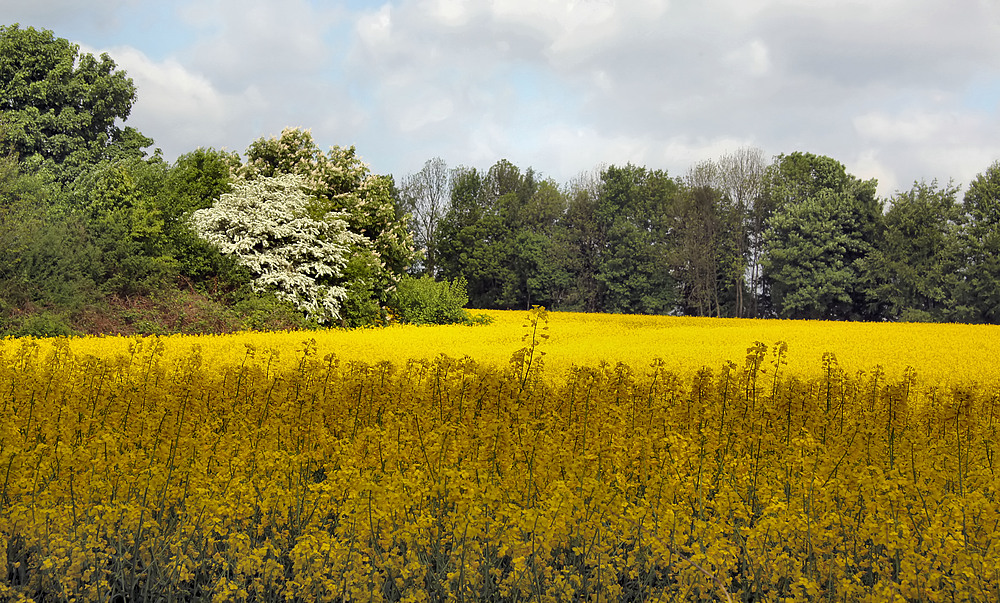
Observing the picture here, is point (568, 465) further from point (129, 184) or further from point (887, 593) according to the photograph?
point (129, 184)

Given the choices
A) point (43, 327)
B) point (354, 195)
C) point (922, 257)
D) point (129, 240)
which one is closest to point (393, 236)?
point (354, 195)

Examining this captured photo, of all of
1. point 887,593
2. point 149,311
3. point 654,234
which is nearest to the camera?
point 887,593

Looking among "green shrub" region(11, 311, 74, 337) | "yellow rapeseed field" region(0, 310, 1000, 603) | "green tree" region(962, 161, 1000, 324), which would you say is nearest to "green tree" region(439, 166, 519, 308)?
"green tree" region(962, 161, 1000, 324)

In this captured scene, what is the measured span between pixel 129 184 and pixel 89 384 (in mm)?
17895

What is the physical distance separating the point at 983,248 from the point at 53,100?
146ft

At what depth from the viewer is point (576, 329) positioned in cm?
2475

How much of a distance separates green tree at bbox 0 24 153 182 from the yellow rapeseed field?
28222 millimetres

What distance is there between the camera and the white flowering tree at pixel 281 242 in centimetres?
2105

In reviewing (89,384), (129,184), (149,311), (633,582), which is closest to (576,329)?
(149,311)

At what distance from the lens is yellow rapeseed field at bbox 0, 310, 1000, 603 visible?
3.54 metres

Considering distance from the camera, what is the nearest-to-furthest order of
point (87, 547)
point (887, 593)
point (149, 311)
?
1. point (887, 593)
2. point (87, 547)
3. point (149, 311)

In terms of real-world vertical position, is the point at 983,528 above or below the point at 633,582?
above

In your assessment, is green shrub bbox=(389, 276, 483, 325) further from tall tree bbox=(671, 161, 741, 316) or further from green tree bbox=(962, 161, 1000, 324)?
green tree bbox=(962, 161, 1000, 324)

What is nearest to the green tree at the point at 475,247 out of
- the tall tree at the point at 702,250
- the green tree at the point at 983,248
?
the tall tree at the point at 702,250
